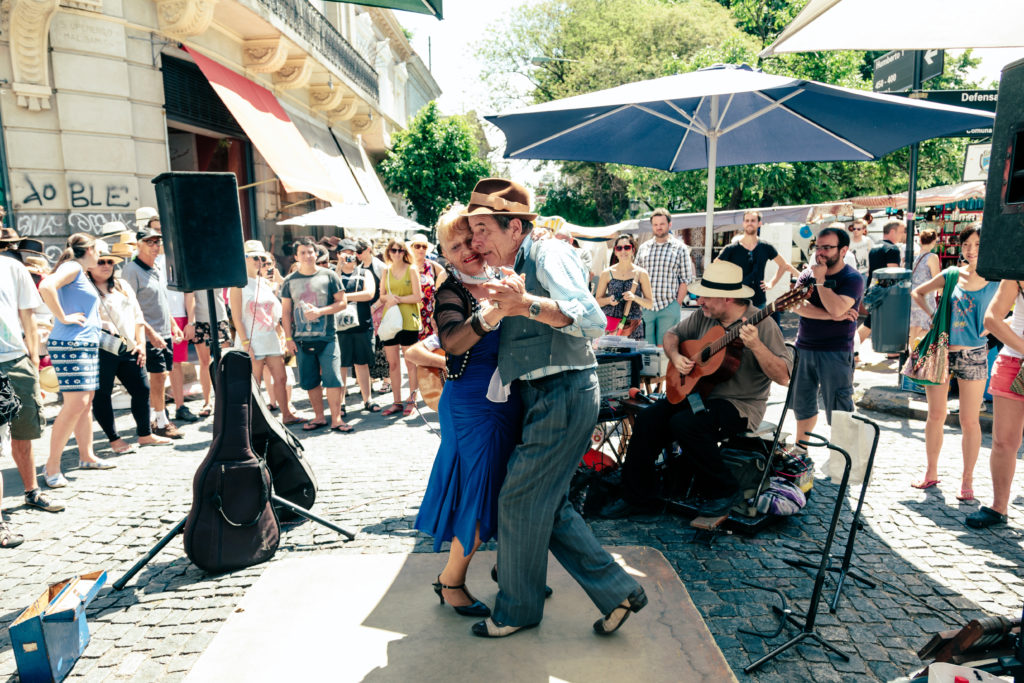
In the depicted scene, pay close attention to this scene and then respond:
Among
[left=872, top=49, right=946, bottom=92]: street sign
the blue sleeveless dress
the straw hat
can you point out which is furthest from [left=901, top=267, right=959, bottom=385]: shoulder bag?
the straw hat

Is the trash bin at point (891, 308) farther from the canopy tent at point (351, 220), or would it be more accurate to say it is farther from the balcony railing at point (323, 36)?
the balcony railing at point (323, 36)

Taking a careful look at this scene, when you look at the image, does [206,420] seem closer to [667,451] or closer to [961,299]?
[667,451]

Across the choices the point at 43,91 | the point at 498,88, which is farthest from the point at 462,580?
the point at 498,88

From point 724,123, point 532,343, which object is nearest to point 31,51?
point 724,123

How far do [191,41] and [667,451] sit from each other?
11903 millimetres

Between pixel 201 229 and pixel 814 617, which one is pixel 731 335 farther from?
pixel 201 229

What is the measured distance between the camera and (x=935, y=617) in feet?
10.4

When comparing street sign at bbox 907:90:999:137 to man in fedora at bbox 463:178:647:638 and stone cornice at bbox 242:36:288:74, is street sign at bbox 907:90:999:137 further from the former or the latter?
A: stone cornice at bbox 242:36:288:74

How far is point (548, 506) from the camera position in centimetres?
276

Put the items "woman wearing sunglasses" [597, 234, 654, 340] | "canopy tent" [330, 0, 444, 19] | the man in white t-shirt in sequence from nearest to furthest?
1. "canopy tent" [330, 0, 444, 19]
2. the man in white t-shirt
3. "woman wearing sunglasses" [597, 234, 654, 340]

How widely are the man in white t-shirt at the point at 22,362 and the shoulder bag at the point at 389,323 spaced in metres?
2.89

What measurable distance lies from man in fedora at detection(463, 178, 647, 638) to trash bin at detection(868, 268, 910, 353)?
5818 mm

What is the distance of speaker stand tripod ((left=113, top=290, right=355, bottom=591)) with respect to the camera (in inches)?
142

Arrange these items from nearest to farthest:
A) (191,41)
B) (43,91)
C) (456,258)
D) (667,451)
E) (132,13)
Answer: (456,258) < (667,451) < (43,91) < (132,13) < (191,41)
